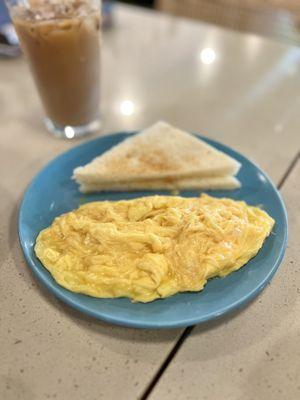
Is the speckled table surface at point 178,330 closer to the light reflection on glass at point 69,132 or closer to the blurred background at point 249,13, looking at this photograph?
the light reflection on glass at point 69,132

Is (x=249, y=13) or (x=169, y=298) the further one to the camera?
(x=249, y=13)

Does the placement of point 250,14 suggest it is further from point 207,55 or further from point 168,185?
point 168,185

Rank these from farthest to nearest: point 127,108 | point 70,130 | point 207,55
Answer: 1. point 207,55
2. point 127,108
3. point 70,130

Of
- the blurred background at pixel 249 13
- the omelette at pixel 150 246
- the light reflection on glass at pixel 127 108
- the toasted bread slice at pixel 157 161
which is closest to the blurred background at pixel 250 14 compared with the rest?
the blurred background at pixel 249 13

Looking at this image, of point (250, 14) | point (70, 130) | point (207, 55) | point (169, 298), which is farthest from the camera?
point (250, 14)

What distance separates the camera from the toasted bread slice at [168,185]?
1273 millimetres

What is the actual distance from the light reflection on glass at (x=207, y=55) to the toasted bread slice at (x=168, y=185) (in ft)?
3.43

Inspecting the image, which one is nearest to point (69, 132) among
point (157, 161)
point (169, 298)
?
point (157, 161)

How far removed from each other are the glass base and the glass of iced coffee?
5cm

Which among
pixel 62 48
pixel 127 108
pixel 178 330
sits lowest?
pixel 178 330

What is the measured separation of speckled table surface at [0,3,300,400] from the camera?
81 centimetres

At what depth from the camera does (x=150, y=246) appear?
955mm

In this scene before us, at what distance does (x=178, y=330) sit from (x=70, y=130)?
3.24ft

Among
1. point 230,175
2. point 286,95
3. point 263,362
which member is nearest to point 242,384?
point 263,362
